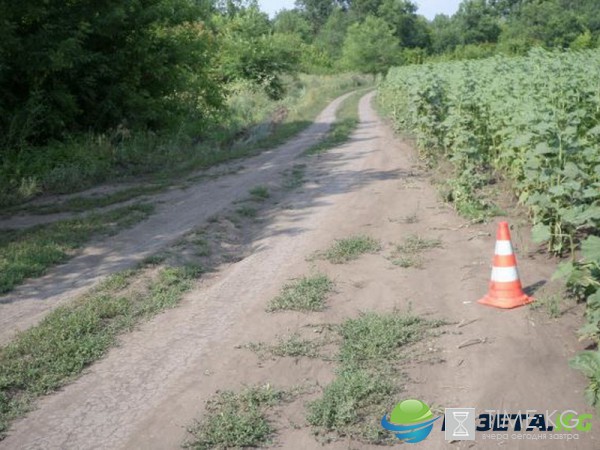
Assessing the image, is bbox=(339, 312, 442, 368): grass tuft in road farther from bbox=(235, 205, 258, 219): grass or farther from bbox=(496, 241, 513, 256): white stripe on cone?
bbox=(235, 205, 258, 219): grass

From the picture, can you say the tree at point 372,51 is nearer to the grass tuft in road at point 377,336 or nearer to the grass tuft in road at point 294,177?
the grass tuft in road at point 294,177

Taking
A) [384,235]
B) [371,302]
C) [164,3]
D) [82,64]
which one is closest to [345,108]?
[164,3]

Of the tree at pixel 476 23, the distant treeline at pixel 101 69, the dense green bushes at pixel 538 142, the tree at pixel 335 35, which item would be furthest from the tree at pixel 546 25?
the dense green bushes at pixel 538 142

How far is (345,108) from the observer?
3181cm

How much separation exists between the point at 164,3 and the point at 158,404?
15505 mm

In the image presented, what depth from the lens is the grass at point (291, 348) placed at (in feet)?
15.9

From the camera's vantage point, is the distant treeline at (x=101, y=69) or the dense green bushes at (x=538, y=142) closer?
the dense green bushes at (x=538, y=142)

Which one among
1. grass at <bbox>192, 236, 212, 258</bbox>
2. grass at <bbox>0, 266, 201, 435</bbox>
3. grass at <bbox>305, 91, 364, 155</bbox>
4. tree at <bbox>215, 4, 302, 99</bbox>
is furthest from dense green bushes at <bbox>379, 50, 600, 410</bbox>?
tree at <bbox>215, 4, 302, 99</bbox>

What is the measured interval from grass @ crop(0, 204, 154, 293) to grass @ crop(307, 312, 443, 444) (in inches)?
156

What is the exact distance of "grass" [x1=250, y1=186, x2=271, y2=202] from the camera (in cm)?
1059

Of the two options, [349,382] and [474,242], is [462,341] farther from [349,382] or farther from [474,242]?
[474,242]

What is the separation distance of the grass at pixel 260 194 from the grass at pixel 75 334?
3.79 meters

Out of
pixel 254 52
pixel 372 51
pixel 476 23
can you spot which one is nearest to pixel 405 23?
pixel 476 23

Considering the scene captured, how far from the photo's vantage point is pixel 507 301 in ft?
17.9
